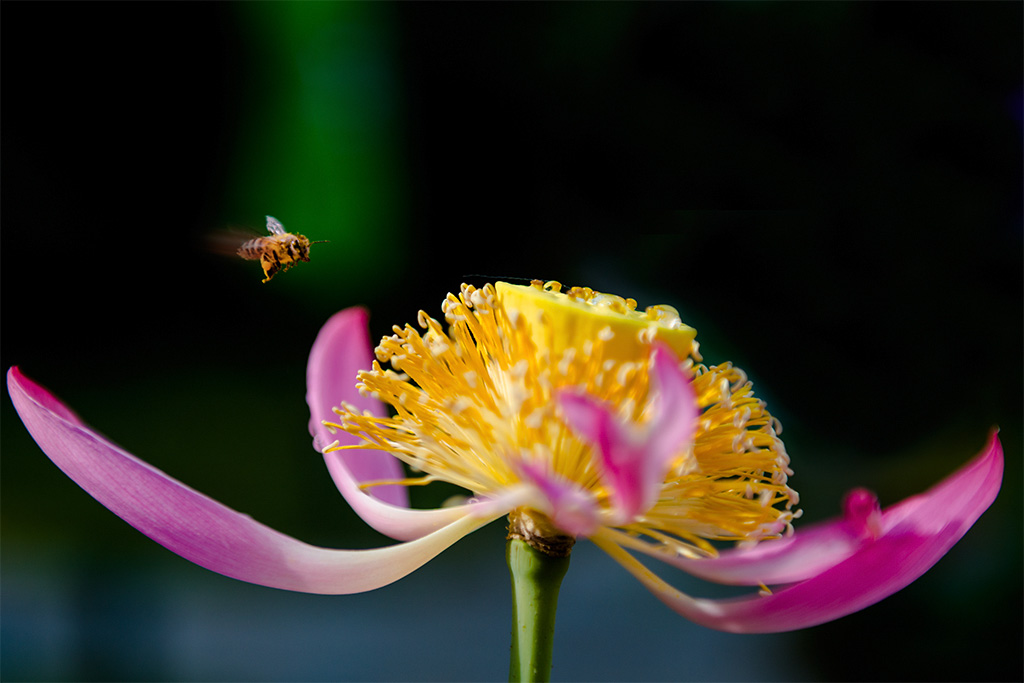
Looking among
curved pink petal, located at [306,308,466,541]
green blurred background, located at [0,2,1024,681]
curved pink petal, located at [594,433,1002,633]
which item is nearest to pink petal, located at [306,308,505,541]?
curved pink petal, located at [306,308,466,541]

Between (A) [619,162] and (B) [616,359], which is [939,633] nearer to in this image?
(A) [619,162]

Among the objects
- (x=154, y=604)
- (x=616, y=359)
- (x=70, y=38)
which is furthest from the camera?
(x=154, y=604)

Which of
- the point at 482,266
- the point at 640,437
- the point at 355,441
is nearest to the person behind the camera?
the point at 640,437

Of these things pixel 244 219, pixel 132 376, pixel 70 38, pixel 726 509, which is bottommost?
pixel 726 509

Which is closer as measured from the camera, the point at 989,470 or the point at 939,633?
the point at 989,470

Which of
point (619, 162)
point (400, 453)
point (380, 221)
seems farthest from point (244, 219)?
point (400, 453)

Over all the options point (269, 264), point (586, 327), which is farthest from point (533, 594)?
point (269, 264)

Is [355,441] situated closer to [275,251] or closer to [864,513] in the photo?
[275,251]
